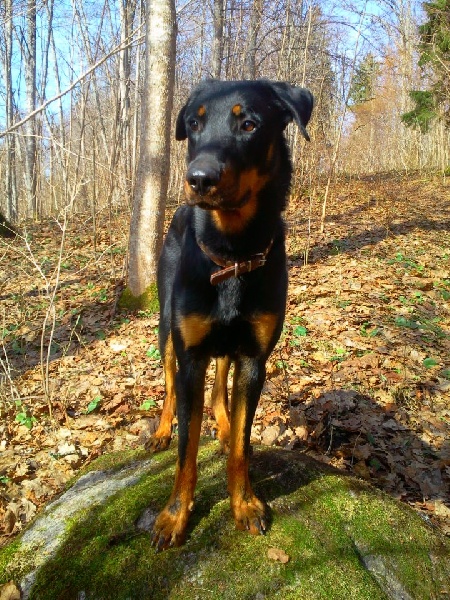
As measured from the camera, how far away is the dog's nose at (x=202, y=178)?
2.02 metres

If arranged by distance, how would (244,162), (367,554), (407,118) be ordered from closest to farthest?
(367,554) → (244,162) → (407,118)

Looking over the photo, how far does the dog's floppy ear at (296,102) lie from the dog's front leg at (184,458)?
1.42 meters

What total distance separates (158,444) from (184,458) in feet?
3.12

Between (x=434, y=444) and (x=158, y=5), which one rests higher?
(x=158, y=5)

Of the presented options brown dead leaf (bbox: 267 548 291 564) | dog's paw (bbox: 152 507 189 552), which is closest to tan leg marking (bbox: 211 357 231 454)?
dog's paw (bbox: 152 507 189 552)

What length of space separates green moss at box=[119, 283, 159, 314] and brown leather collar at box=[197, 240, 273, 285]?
4.68 metres

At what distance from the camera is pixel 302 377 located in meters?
4.93

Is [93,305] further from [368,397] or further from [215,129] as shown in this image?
[215,129]

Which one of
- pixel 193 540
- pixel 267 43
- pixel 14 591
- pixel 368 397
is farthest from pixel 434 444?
pixel 267 43

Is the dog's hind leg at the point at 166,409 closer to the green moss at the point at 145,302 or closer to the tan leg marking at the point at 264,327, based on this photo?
the tan leg marking at the point at 264,327

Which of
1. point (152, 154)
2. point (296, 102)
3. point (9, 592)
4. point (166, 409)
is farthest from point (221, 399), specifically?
point (152, 154)

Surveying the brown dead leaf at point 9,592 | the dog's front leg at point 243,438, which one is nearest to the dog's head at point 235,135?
the dog's front leg at point 243,438

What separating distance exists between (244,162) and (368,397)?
3.11 m

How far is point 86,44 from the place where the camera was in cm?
841
